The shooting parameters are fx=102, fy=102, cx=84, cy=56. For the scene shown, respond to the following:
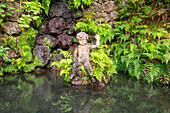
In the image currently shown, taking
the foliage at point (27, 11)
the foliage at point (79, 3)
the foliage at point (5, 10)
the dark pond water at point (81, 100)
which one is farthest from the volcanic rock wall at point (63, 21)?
the dark pond water at point (81, 100)

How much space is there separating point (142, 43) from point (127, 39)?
951 mm

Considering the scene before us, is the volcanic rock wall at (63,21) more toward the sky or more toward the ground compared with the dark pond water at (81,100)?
more toward the sky

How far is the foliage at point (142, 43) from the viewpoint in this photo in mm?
4348

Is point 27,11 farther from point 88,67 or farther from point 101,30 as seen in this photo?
point 88,67

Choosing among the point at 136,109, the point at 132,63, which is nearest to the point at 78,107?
the point at 136,109

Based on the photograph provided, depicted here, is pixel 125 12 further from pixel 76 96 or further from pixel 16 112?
pixel 16 112

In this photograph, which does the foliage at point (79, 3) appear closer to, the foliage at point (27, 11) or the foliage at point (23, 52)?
the foliage at point (27, 11)

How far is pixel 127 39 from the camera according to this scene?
19.1ft

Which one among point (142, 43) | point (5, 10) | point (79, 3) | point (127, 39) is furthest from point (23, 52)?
point (142, 43)

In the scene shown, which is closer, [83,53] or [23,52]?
[83,53]

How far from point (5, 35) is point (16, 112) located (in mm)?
4740

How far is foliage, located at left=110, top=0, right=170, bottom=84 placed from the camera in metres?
4.35

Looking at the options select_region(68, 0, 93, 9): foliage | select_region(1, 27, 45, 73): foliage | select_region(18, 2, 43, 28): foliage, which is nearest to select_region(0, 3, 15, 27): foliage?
select_region(18, 2, 43, 28): foliage

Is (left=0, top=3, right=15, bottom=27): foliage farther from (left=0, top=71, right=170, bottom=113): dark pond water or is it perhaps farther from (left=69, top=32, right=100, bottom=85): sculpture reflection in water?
(left=69, top=32, right=100, bottom=85): sculpture reflection in water
